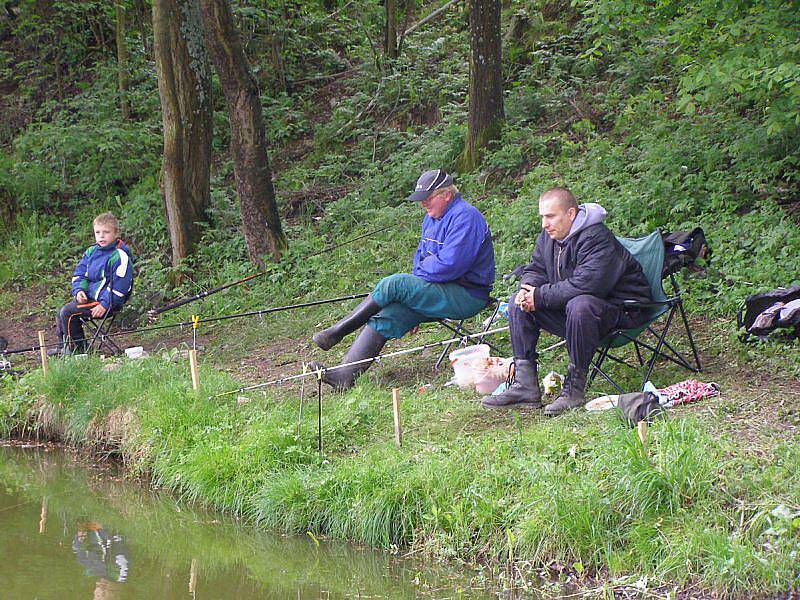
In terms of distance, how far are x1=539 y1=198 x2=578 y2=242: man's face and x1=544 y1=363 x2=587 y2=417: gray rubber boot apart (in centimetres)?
77

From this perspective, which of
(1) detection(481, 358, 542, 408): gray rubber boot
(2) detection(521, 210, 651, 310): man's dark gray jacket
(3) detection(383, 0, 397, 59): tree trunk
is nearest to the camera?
(2) detection(521, 210, 651, 310): man's dark gray jacket

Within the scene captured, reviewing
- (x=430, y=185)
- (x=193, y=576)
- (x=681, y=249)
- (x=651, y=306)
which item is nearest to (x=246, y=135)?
(x=430, y=185)

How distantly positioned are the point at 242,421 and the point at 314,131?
25.9ft

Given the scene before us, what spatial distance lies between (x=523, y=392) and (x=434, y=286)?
1.04 metres

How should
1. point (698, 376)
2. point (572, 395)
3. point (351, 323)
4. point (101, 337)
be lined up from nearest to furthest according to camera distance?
point (572, 395), point (698, 376), point (351, 323), point (101, 337)

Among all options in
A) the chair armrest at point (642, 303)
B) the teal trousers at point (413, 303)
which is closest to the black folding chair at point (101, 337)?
the teal trousers at point (413, 303)

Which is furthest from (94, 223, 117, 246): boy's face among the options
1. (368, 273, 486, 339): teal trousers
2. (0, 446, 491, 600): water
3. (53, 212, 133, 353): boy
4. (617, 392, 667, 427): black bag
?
Result: (617, 392, 667, 427): black bag

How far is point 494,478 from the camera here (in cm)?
428

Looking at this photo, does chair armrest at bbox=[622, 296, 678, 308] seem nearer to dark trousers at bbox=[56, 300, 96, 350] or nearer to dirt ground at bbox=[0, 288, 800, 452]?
dirt ground at bbox=[0, 288, 800, 452]

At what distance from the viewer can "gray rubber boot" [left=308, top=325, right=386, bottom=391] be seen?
5.97m

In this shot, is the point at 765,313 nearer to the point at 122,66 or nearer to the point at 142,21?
the point at 122,66

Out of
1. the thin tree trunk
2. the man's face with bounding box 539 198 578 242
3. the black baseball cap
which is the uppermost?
the thin tree trunk

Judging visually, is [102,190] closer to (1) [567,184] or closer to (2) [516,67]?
(2) [516,67]

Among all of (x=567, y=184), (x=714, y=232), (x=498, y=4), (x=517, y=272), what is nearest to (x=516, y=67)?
(x=498, y=4)
